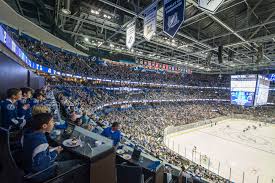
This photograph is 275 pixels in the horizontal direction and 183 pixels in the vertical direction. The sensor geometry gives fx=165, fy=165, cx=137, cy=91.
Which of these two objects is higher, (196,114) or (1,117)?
(1,117)

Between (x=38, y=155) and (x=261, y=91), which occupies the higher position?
(x=261, y=91)

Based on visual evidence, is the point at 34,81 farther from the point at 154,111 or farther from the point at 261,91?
the point at 154,111

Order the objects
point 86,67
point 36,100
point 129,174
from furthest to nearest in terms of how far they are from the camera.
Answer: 1. point 86,67
2. point 36,100
3. point 129,174

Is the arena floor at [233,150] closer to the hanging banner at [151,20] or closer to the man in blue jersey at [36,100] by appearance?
the hanging banner at [151,20]

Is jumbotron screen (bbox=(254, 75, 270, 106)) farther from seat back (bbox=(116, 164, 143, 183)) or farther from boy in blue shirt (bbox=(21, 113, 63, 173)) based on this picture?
boy in blue shirt (bbox=(21, 113, 63, 173))

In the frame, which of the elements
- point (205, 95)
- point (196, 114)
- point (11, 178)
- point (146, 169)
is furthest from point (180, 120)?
point (11, 178)

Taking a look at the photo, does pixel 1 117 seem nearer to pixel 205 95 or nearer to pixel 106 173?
pixel 106 173

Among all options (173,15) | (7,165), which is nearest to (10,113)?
(7,165)
